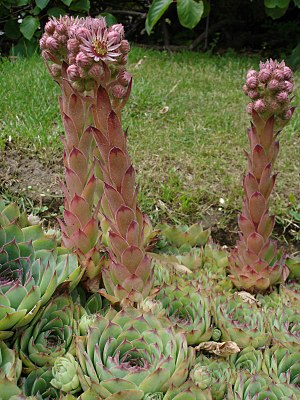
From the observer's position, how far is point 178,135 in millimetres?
3188

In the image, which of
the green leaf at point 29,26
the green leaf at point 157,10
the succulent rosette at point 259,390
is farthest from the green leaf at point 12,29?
the succulent rosette at point 259,390

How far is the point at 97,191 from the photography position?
1.81 meters

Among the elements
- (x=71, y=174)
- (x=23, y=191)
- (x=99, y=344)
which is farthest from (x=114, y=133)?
(x=23, y=191)

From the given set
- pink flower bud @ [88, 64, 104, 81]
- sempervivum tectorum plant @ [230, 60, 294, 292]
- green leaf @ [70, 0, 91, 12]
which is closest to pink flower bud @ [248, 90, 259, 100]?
sempervivum tectorum plant @ [230, 60, 294, 292]

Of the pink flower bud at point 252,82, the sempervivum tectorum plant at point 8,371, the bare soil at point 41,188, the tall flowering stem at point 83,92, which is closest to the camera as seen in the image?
the sempervivum tectorum plant at point 8,371

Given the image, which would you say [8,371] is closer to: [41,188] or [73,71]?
[73,71]

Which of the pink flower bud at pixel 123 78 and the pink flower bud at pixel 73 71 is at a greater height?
the pink flower bud at pixel 73 71

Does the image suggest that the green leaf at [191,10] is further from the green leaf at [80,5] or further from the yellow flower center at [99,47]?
the yellow flower center at [99,47]

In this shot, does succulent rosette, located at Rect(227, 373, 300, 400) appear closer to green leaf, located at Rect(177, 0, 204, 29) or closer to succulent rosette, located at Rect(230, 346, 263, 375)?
succulent rosette, located at Rect(230, 346, 263, 375)

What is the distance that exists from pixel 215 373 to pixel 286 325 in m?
0.30

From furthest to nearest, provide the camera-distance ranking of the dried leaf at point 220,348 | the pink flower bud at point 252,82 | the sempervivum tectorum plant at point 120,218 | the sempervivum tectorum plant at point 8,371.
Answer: the pink flower bud at point 252,82 < the dried leaf at point 220,348 < the sempervivum tectorum plant at point 120,218 < the sempervivum tectorum plant at point 8,371

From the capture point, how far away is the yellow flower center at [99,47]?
128 cm

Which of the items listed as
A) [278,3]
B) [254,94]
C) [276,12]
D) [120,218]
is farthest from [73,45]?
[276,12]

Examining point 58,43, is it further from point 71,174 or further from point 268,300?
point 268,300
